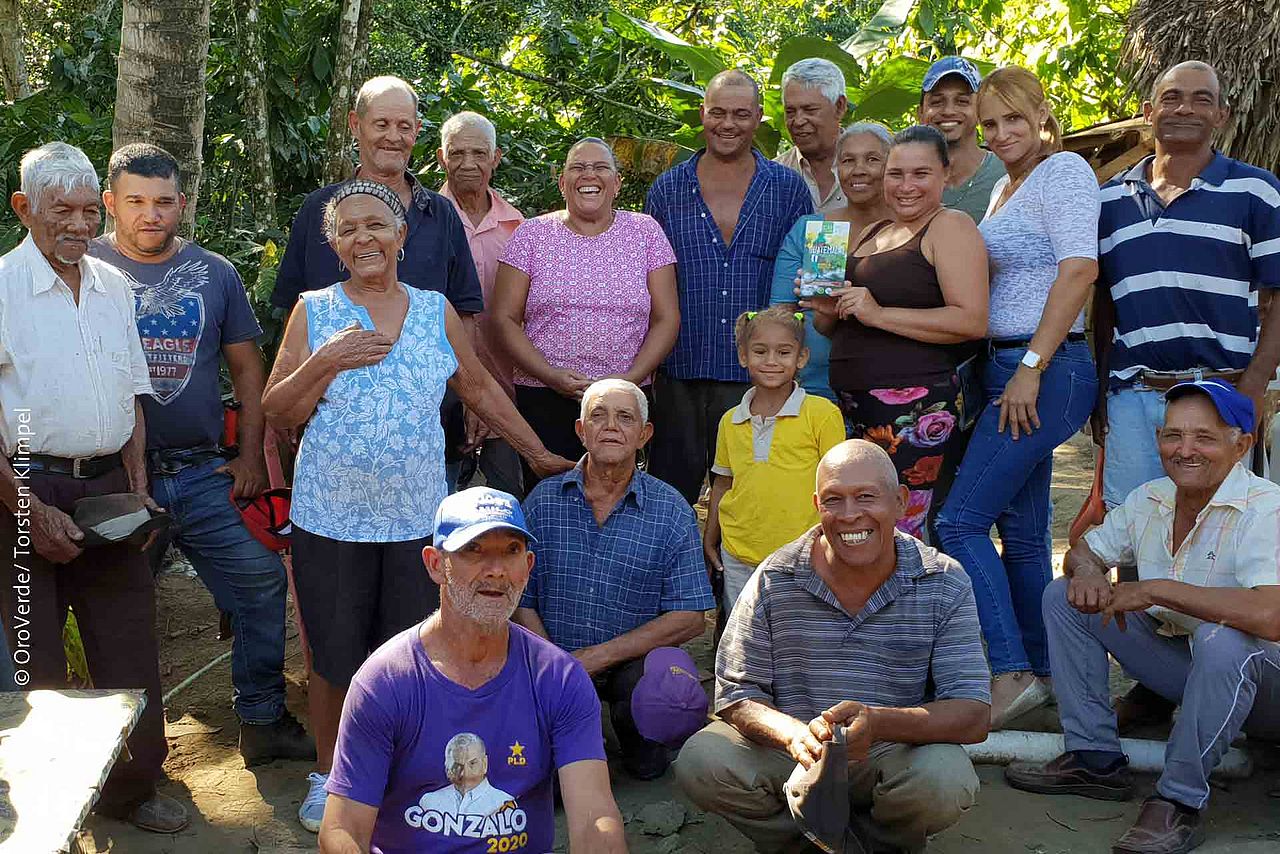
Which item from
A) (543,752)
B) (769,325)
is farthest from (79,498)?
(769,325)

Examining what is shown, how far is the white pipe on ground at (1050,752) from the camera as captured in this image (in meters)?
4.05

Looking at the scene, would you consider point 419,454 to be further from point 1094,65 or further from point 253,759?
point 1094,65

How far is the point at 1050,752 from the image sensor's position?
4098 mm

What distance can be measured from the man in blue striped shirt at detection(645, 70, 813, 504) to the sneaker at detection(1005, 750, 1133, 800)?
164 cm

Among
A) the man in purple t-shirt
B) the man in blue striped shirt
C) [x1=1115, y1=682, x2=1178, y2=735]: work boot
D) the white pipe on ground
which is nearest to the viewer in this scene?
the man in purple t-shirt

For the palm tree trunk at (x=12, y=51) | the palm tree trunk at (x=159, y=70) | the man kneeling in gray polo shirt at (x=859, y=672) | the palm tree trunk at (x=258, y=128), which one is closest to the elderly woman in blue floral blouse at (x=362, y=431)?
the man kneeling in gray polo shirt at (x=859, y=672)

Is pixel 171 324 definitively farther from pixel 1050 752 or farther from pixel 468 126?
pixel 1050 752

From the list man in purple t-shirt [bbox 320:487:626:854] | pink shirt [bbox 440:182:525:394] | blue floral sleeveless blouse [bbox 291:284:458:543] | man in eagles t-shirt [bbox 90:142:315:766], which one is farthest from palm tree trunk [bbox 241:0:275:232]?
man in purple t-shirt [bbox 320:487:626:854]

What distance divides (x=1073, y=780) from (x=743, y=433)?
155 centimetres

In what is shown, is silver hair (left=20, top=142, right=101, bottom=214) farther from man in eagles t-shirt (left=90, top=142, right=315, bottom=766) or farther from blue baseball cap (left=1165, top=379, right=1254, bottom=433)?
blue baseball cap (left=1165, top=379, right=1254, bottom=433)

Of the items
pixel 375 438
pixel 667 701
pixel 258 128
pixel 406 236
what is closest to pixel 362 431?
pixel 375 438

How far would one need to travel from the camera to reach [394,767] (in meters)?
2.67

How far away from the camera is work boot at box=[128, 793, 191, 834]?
390 cm

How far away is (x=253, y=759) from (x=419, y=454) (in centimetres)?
142
